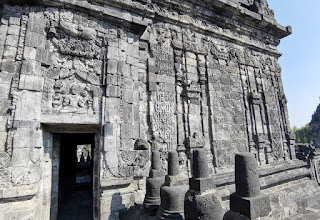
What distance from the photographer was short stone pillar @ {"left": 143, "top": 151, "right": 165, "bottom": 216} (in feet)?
10.7

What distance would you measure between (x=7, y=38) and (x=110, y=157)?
350 cm

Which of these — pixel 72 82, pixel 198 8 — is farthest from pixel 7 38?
pixel 198 8

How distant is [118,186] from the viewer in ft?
13.1

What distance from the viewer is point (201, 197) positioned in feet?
6.94

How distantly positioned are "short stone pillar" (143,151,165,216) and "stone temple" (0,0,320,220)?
0.06 feet

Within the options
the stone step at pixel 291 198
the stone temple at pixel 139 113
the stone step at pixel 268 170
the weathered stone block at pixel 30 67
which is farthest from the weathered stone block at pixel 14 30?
the stone step at pixel 268 170

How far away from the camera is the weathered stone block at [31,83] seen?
3666mm

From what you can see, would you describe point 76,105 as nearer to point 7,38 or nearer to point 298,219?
point 7,38

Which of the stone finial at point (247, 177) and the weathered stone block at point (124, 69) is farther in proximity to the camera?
the weathered stone block at point (124, 69)

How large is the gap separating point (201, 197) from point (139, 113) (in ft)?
10.1

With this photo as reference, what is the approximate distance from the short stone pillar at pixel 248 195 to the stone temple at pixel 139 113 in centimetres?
1

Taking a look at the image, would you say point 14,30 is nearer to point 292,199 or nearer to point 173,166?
point 173,166

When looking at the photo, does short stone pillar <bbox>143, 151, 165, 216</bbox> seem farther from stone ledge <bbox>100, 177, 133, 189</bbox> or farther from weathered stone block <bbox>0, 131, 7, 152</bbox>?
weathered stone block <bbox>0, 131, 7, 152</bbox>

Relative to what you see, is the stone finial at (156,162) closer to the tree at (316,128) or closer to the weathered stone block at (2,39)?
the weathered stone block at (2,39)
